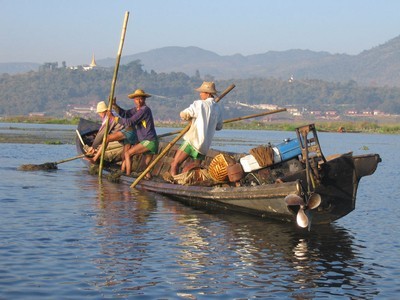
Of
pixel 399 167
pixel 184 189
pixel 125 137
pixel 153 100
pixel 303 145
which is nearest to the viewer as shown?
pixel 303 145

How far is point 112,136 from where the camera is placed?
59.9ft

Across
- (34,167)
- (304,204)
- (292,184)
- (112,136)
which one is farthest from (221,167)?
(34,167)

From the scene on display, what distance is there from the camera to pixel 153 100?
190 metres

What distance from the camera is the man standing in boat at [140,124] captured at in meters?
16.9

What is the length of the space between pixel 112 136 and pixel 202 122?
13.7 feet

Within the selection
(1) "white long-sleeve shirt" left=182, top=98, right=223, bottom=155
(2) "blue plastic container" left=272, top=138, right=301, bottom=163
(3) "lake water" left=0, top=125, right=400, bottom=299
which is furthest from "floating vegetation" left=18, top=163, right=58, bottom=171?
(2) "blue plastic container" left=272, top=138, right=301, bottom=163

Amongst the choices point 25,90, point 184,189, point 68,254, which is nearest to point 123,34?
point 184,189

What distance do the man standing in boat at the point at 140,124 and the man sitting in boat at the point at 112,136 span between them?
24cm

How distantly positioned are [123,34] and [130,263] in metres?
8.89

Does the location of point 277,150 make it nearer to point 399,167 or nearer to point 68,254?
point 68,254

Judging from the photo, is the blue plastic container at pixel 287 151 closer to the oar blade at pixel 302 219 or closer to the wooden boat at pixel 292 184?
the wooden boat at pixel 292 184

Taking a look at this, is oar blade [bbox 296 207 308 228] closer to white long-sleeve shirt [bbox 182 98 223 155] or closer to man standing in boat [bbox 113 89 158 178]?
white long-sleeve shirt [bbox 182 98 223 155]

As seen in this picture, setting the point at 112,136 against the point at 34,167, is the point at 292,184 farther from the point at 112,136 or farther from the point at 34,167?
the point at 34,167

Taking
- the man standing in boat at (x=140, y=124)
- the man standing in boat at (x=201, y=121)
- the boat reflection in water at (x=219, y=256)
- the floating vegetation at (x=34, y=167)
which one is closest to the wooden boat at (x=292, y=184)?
the boat reflection in water at (x=219, y=256)
